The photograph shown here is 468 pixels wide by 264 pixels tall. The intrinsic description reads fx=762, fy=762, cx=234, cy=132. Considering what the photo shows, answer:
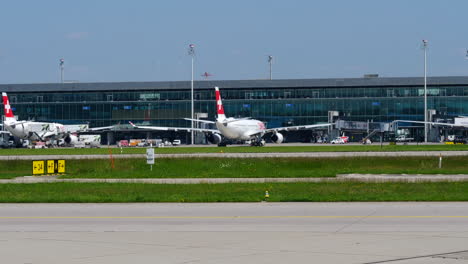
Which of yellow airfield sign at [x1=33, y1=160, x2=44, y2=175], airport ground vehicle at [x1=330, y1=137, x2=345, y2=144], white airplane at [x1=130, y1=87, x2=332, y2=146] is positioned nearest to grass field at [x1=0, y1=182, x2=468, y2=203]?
yellow airfield sign at [x1=33, y1=160, x2=44, y2=175]

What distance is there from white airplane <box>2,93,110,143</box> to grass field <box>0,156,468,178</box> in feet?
175

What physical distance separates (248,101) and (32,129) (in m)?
55.6

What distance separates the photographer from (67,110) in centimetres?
16462

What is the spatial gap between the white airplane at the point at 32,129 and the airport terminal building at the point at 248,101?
26.5m

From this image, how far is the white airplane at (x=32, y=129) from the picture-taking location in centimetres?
11656

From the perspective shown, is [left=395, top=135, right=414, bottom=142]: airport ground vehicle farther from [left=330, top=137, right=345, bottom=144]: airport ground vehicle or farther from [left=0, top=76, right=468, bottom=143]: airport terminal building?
[left=330, top=137, right=345, bottom=144]: airport ground vehicle

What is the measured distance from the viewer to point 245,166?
190 feet

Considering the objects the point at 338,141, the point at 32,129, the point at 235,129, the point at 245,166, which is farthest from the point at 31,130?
the point at 245,166

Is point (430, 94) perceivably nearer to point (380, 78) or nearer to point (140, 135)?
point (380, 78)

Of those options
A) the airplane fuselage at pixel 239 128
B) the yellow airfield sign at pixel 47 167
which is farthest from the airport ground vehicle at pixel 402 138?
the yellow airfield sign at pixel 47 167

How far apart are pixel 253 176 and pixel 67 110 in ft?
397

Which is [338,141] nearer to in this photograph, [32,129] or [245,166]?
[32,129]
